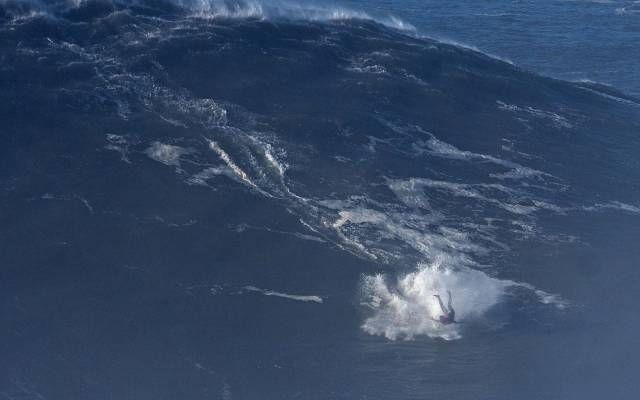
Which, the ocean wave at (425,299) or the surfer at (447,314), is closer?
the ocean wave at (425,299)

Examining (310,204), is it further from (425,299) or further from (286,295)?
(425,299)

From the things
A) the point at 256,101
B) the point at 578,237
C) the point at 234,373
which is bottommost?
the point at 234,373

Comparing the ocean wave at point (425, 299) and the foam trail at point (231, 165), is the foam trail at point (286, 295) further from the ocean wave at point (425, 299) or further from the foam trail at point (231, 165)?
the foam trail at point (231, 165)

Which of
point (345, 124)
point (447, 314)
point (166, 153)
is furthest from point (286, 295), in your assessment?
point (345, 124)

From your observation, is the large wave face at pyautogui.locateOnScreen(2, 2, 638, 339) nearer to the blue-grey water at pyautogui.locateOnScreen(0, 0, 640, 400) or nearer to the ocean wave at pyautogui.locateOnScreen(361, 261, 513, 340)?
the ocean wave at pyautogui.locateOnScreen(361, 261, 513, 340)

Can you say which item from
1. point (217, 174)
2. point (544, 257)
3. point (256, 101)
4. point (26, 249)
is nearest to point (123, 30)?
point (256, 101)

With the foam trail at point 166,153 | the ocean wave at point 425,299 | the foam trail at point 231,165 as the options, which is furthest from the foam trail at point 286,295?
the foam trail at point 166,153

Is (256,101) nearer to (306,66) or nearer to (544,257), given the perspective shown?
(306,66)

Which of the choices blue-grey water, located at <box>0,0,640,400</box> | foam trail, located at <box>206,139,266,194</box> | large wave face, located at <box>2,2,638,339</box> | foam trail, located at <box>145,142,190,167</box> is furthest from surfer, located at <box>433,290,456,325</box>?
foam trail, located at <box>145,142,190,167</box>
